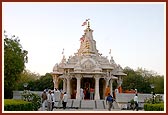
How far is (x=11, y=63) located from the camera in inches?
1193

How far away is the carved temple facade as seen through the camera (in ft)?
111

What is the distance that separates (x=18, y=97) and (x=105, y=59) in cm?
1114

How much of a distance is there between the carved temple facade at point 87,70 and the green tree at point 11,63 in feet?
15.3

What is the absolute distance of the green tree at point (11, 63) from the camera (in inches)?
1182

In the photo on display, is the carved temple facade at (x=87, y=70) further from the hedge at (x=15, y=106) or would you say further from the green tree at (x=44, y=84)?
the green tree at (x=44, y=84)

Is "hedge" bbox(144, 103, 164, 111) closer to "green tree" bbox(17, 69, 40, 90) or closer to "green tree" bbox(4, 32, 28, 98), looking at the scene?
"green tree" bbox(4, 32, 28, 98)

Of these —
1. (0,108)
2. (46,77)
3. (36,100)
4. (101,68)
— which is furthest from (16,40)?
(46,77)

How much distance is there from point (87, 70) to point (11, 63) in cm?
694

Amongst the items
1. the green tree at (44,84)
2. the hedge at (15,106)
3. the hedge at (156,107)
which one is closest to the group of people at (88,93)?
the hedge at (156,107)

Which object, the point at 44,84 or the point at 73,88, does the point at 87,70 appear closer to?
the point at 73,88

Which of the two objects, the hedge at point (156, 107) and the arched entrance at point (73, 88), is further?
the arched entrance at point (73, 88)

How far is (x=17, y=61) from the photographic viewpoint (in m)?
30.8

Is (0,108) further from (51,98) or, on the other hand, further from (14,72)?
(14,72)

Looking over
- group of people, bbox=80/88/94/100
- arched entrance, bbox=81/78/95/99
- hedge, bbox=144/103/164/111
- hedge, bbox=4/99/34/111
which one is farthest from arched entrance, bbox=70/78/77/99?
hedge, bbox=4/99/34/111
